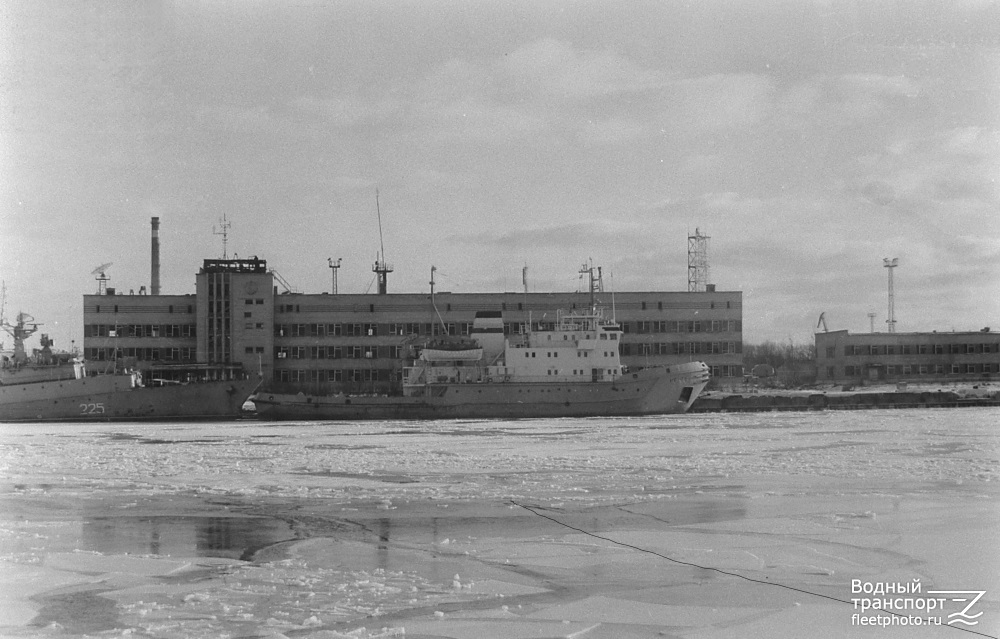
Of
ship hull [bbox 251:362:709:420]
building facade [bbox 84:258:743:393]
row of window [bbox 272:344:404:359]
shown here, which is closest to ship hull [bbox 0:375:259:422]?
ship hull [bbox 251:362:709:420]

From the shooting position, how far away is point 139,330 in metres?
69.2

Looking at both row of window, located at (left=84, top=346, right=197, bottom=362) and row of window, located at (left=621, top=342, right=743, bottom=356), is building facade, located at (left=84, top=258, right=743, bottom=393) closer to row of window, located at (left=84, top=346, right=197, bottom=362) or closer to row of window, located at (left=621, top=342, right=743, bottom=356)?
row of window, located at (left=84, top=346, right=197, bottom=362)

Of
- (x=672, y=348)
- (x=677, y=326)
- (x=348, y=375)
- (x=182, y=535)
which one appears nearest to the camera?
(x=182, y=535)

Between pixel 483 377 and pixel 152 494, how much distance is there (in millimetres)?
37720

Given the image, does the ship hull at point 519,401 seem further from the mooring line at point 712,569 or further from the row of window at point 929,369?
the mooring line at point 712,569

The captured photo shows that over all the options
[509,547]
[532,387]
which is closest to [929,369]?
[532,387]

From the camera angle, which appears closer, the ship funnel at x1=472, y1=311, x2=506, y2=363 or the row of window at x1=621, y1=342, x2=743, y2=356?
the ship funnel at x1=472, y1=311, x2=506, y2=363

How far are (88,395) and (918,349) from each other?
213 ft

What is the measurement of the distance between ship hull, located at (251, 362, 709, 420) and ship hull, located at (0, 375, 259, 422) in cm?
557

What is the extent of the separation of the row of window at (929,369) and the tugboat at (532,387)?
30309 millimetres

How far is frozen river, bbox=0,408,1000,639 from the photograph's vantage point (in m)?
7.79

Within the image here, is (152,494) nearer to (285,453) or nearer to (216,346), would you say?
(285,453)

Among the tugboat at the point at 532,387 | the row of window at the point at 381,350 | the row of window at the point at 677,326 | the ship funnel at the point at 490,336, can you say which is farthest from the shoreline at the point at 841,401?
the ship funnel at the point at 490,336

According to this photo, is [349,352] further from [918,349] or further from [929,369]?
[929,369]
